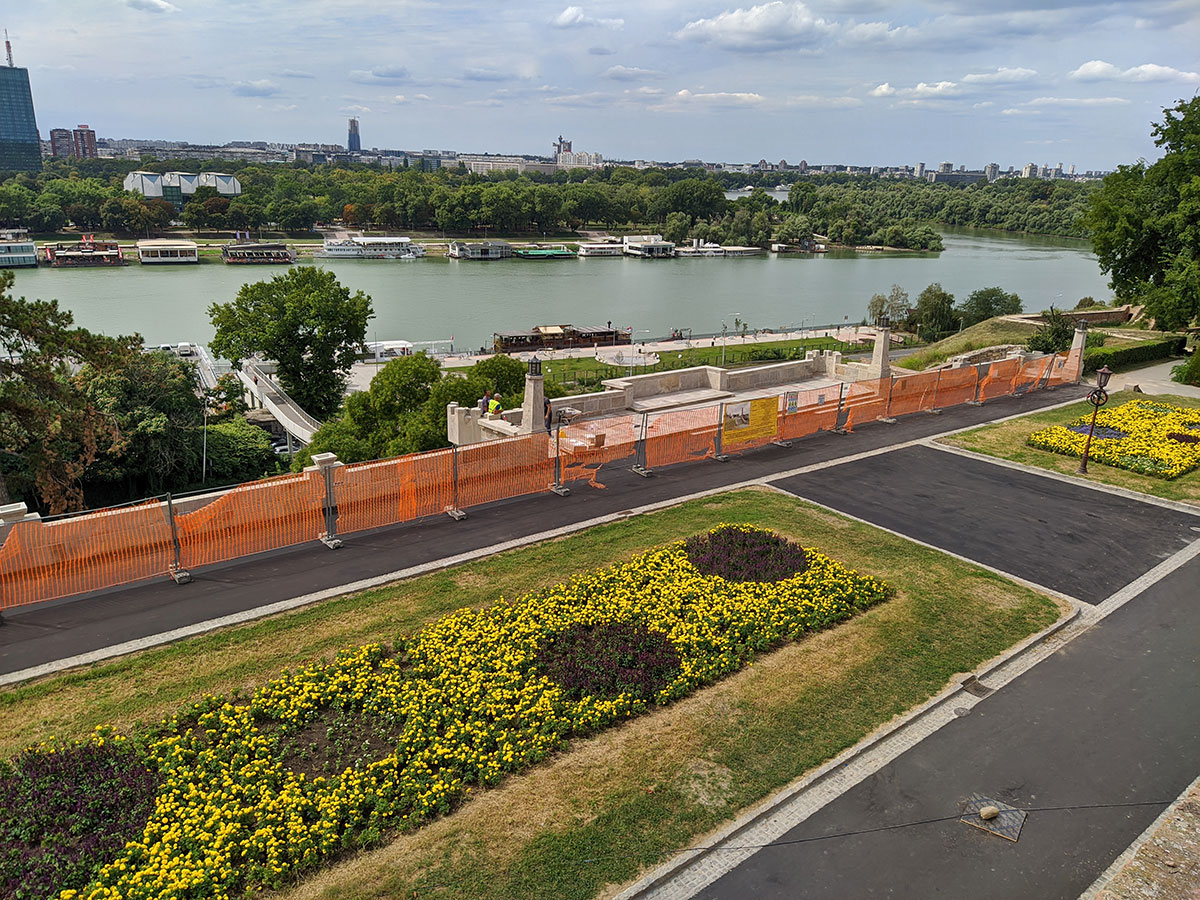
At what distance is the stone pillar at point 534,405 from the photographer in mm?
17688

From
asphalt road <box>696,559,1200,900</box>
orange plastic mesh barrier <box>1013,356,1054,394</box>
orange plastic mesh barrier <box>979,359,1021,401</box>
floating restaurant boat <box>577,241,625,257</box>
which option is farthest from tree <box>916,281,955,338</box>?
floating restaurant boat <box>577,241,625,257</box>

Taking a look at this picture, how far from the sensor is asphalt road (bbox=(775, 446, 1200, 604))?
1438 cm

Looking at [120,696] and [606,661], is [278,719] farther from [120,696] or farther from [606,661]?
[606,661]

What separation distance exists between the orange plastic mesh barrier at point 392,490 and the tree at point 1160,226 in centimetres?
3080

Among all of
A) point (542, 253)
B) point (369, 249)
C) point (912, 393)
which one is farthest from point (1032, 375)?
point (369, 249)

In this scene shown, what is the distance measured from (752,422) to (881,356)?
7.32 m

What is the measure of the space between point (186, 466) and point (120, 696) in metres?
18.2

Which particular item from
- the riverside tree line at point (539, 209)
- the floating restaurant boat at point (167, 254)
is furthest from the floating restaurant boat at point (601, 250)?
the floating restaurant boat at point (167, 254)

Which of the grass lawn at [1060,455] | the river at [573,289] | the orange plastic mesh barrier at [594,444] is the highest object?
the orange plastic mesh barrier at [594,444]

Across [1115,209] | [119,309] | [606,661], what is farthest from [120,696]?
[119,309]

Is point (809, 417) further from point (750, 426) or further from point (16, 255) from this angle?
point (16, 255)

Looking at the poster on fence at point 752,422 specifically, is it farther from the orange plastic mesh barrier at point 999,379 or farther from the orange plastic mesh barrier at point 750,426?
the orange plastic mesh barrier at point 999,379

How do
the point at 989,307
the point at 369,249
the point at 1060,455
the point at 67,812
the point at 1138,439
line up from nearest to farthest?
the point at 67,812 → the point at 1060,455 → the point at 1138,439 → the point at 989,307 → the point at 369,249

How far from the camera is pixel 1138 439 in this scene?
2086 cm
